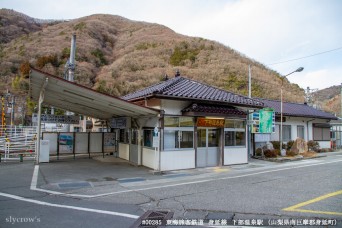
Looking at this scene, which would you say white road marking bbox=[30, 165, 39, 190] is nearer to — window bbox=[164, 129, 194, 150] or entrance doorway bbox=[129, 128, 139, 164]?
entrance doorway bbox=[129, 128, 139, 164]

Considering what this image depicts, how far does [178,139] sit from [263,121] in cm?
752

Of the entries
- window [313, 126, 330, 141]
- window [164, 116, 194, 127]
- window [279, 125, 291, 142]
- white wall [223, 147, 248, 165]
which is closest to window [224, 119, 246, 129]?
white wall [223, 147, 248, 165]

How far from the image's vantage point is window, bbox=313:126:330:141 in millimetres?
24453

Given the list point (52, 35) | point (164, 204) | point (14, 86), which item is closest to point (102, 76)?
point (14, 86)

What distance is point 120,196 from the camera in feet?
26.3

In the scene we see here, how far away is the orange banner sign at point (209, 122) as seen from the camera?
43.7ft

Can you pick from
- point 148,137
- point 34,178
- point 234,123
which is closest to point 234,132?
point 234,123

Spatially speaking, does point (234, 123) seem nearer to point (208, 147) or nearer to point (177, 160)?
point (208, 147)

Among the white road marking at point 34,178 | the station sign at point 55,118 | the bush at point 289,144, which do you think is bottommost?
the white road marking at point 34,178

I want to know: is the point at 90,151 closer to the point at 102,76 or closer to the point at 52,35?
the point at 102,76

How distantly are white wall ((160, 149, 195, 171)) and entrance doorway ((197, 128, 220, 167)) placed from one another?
62cm

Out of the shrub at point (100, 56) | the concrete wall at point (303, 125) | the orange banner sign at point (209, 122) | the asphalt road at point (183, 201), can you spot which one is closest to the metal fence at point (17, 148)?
the asphalt road at point (183, 201)

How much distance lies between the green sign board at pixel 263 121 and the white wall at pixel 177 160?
6.18m

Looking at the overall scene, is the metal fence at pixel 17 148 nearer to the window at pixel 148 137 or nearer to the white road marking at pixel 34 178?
the white road marking at pixel 34 178
